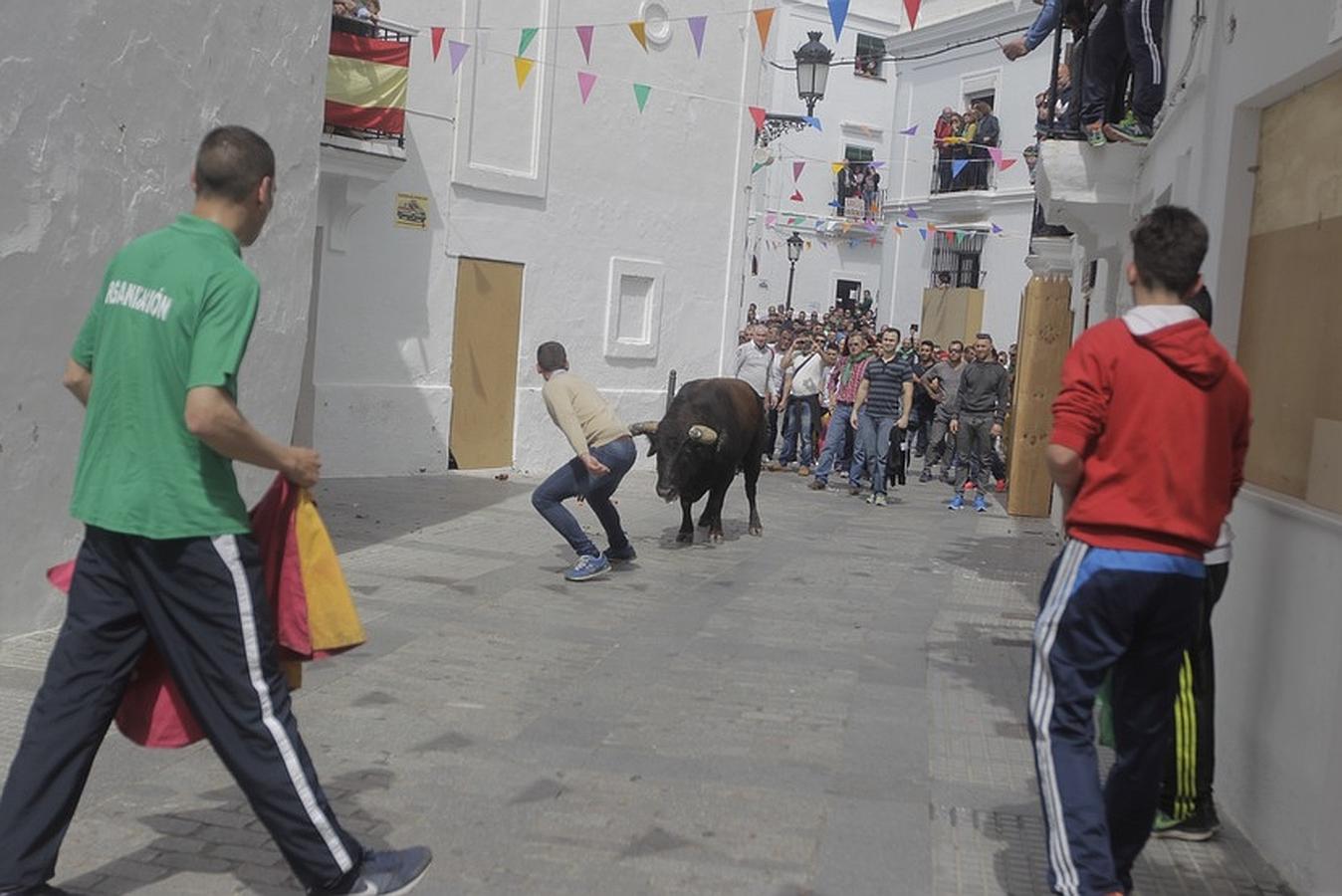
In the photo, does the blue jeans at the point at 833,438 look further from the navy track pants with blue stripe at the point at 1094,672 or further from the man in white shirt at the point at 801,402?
the navy track pants with blue stripe at the point at 1094,672

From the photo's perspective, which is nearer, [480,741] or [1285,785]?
[1285,785]

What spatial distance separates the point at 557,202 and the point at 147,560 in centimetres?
1433

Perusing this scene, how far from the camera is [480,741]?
5.99 metres

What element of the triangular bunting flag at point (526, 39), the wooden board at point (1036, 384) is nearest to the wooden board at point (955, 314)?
the wooden board at point (1036, 384)

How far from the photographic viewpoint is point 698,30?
17203 mm

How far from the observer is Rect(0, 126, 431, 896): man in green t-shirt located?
372 centimetres

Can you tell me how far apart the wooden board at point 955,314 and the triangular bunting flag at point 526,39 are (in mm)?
16890

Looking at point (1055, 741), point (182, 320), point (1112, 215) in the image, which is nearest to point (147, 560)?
point (182, 320)

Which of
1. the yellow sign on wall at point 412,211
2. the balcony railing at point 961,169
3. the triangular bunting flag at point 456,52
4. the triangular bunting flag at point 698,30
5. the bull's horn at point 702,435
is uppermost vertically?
the balcony railing at point 961,169

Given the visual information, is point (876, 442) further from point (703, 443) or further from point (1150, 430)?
point (1150, 430)

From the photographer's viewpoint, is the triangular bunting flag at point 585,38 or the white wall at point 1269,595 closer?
the white wall at point 1269,595

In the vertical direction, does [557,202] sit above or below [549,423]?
above

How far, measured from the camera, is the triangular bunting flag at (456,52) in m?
16.0

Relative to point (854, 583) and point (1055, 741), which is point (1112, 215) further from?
point (1055, 741)
